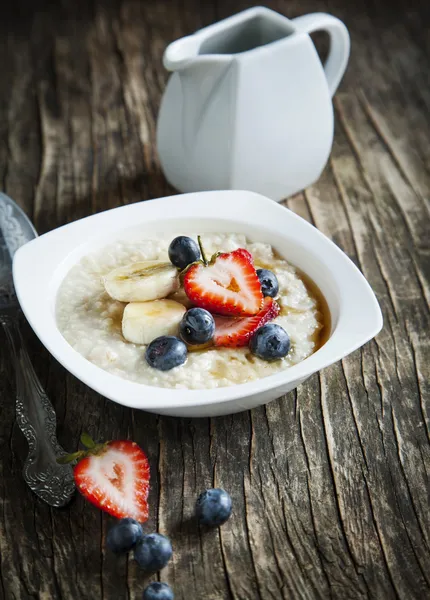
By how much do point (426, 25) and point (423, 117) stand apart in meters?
0.75

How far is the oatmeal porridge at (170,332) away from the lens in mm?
1611

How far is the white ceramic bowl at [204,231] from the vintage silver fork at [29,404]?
0.65 feet

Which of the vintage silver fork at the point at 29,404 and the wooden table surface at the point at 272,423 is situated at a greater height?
the vintage silver fork at the point at 29,404

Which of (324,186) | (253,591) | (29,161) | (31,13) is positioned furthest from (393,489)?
(31,13)

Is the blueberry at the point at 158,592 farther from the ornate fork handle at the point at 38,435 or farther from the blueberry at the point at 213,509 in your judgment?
the ornate fork handle at the point at 38,435

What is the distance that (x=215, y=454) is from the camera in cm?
167

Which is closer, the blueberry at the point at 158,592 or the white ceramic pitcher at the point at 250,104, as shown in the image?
the blueberry at the point at 158,592

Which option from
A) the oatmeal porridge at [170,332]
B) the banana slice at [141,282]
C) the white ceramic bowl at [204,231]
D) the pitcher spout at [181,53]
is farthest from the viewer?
the pitcher spout at [181,53]

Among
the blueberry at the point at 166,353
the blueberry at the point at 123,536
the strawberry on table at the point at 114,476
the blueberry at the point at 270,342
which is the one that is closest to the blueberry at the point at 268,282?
the blueberry at the point at 270,342

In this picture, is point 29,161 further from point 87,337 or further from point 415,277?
point 415,277

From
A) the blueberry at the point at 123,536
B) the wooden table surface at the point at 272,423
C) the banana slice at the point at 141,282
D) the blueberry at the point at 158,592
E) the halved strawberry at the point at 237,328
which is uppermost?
the banana slice at the point at 141,282

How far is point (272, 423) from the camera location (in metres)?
1.74

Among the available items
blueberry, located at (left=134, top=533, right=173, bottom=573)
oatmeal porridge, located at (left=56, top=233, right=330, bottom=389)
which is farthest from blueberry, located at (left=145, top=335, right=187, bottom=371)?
blueberry, located at (left=134, top=533, right=173, bottom=573)

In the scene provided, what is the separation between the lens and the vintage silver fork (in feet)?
5.16
